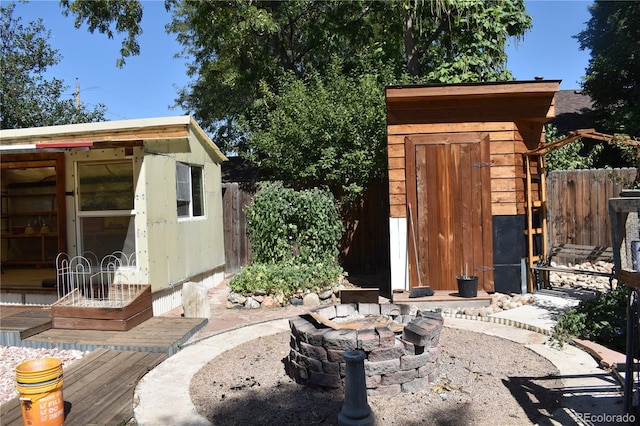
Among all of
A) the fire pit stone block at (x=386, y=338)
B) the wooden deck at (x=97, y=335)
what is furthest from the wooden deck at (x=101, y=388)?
the fire pit stone block at (x=386, y=338)

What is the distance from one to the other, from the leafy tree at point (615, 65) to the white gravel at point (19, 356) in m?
13.2

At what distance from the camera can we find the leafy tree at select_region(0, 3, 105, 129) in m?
15.5

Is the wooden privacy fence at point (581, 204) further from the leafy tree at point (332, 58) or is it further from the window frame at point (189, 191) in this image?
the window frame at point (189, 191)

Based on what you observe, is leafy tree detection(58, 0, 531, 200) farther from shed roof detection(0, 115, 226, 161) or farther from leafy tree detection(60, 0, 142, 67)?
shed roof detection(0, 115, 226, 161)

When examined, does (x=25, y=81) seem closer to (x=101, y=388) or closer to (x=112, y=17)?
(x=112, y=17)

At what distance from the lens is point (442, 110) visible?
696cm

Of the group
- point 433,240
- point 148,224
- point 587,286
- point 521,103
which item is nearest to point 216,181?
point 148,224

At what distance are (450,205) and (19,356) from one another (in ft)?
19.4

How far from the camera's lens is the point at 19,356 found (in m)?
5.04

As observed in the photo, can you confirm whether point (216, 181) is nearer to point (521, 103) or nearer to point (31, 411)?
point (521, 103)

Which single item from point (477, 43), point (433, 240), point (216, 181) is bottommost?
point (433, 240)

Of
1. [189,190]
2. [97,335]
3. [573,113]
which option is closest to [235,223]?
[189,190]

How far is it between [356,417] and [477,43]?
11.1 metres

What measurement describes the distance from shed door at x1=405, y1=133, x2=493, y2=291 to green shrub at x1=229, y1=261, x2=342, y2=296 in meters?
1.57
